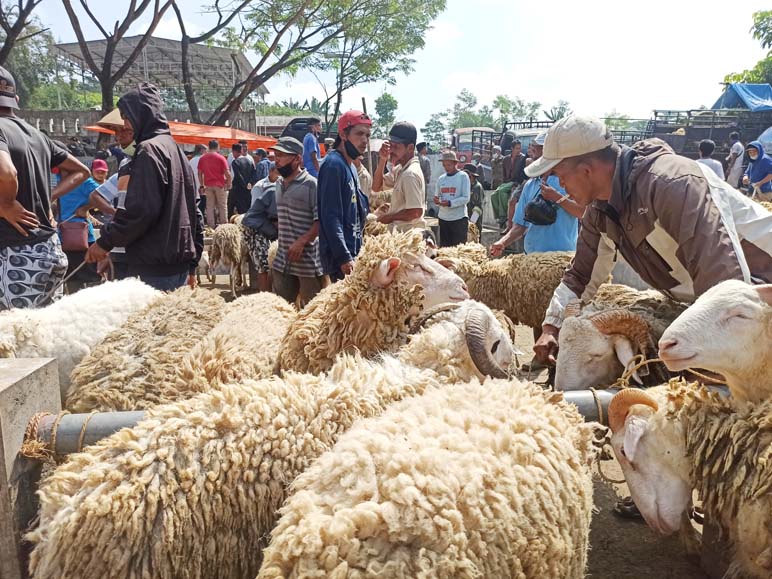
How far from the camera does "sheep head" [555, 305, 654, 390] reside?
267cm

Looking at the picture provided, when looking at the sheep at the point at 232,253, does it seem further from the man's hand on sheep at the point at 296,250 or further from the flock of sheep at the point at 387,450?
the flock of sheep at the point at 387,450

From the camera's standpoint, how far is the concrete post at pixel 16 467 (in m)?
1.63

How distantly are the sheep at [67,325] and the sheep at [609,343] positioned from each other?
2.12 meters

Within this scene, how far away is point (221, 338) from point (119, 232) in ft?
3.90

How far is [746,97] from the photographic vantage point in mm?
23047

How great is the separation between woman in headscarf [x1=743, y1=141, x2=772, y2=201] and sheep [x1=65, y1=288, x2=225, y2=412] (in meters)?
12.6

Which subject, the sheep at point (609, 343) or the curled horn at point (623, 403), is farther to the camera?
the sheep at point (609, 343)

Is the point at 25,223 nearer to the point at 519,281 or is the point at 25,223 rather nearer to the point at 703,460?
the point at 703,460

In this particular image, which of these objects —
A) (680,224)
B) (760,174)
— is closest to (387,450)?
(680,224)

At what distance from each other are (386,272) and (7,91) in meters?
2.60

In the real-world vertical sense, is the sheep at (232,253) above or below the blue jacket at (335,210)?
below

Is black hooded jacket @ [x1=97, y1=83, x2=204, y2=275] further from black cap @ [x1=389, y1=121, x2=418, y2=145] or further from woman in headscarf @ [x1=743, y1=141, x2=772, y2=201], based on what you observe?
woman in headscarf @ [x1=743, y1=141, x2=772, y2=201]

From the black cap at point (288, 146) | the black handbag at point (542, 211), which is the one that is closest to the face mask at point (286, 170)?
the black cap at point (288, 146)

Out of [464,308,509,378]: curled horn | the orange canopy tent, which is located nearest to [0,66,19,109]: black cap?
[464,308,509,378]: curled horn
